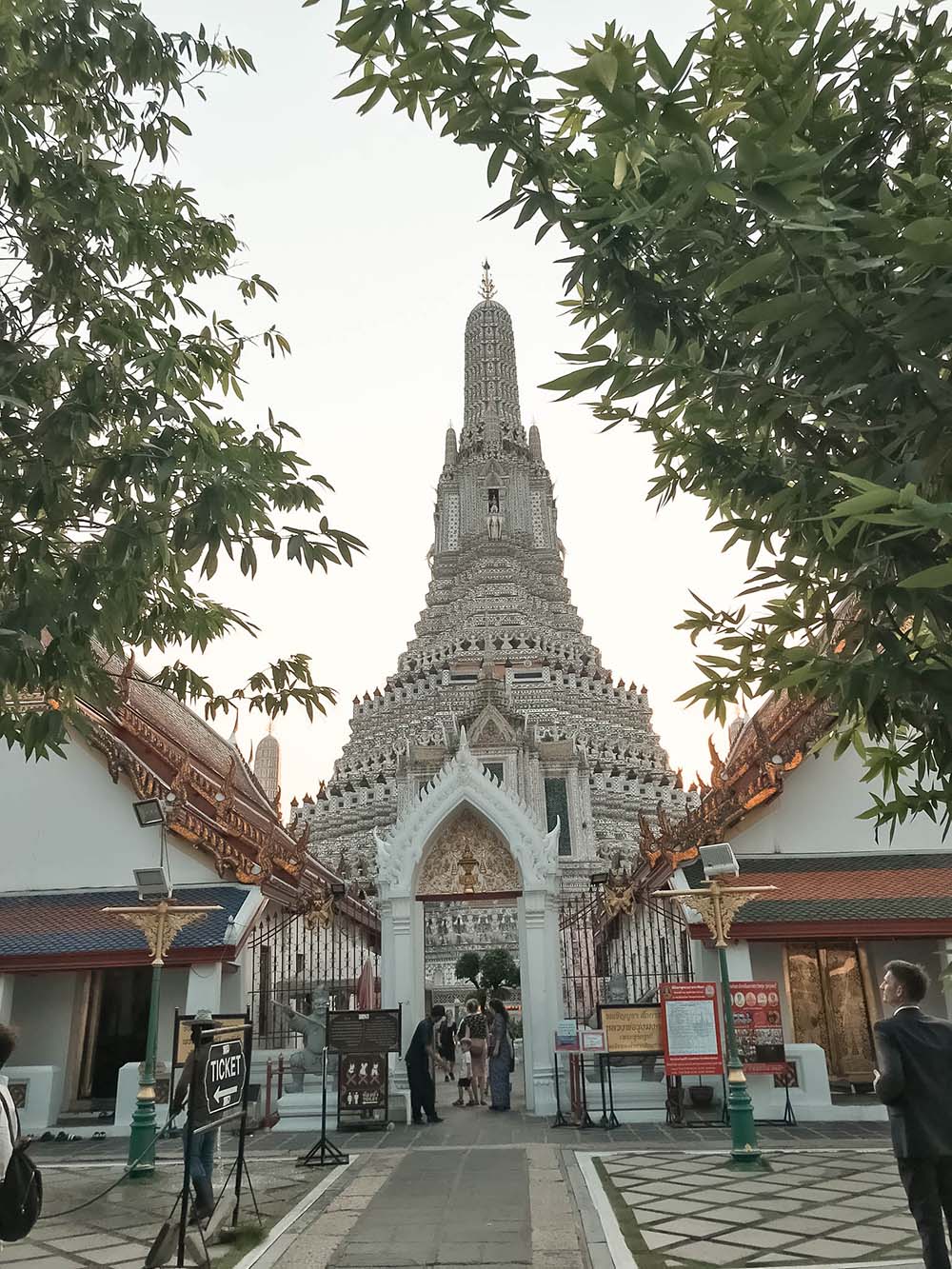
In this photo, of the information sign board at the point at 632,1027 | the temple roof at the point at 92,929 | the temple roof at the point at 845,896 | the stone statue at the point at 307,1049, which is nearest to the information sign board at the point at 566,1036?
the information sign board at the point at 632,1027

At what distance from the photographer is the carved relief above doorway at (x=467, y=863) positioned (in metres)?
12.6

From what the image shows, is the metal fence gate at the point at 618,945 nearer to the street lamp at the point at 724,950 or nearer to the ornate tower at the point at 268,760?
the street lamp at the point at 724,950

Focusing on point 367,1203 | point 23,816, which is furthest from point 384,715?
point 367,1203

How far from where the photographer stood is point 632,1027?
10859 millimetres

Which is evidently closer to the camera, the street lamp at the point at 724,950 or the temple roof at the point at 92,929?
the street lamp at the point at 724,950

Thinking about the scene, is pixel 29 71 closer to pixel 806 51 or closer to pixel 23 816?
pixel 806 51

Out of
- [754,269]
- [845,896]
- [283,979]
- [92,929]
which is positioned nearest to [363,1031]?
[92,929]

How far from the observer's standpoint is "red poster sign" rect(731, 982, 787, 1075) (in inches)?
426

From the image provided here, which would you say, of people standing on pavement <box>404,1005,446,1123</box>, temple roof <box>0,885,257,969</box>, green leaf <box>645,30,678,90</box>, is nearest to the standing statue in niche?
temple roof <box>0,885,257,969</box>

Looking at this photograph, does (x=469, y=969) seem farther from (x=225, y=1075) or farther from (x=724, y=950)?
(x=225, y=1075)

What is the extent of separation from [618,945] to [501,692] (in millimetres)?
19477

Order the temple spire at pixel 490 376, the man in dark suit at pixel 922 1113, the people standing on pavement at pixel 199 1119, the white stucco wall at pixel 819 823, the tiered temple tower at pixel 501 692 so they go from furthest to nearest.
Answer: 1. the temple spire at pixel 490 376
2. the tiered temple tower at pixel 501 692
3. the white stucco wall at pixel 819 823
4. the people standing on pavement at pixel 199 1119
5. the man in dark suit at pixel 922 1113

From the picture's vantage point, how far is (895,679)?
3.17 meters

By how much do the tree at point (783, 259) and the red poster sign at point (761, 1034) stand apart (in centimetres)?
784
